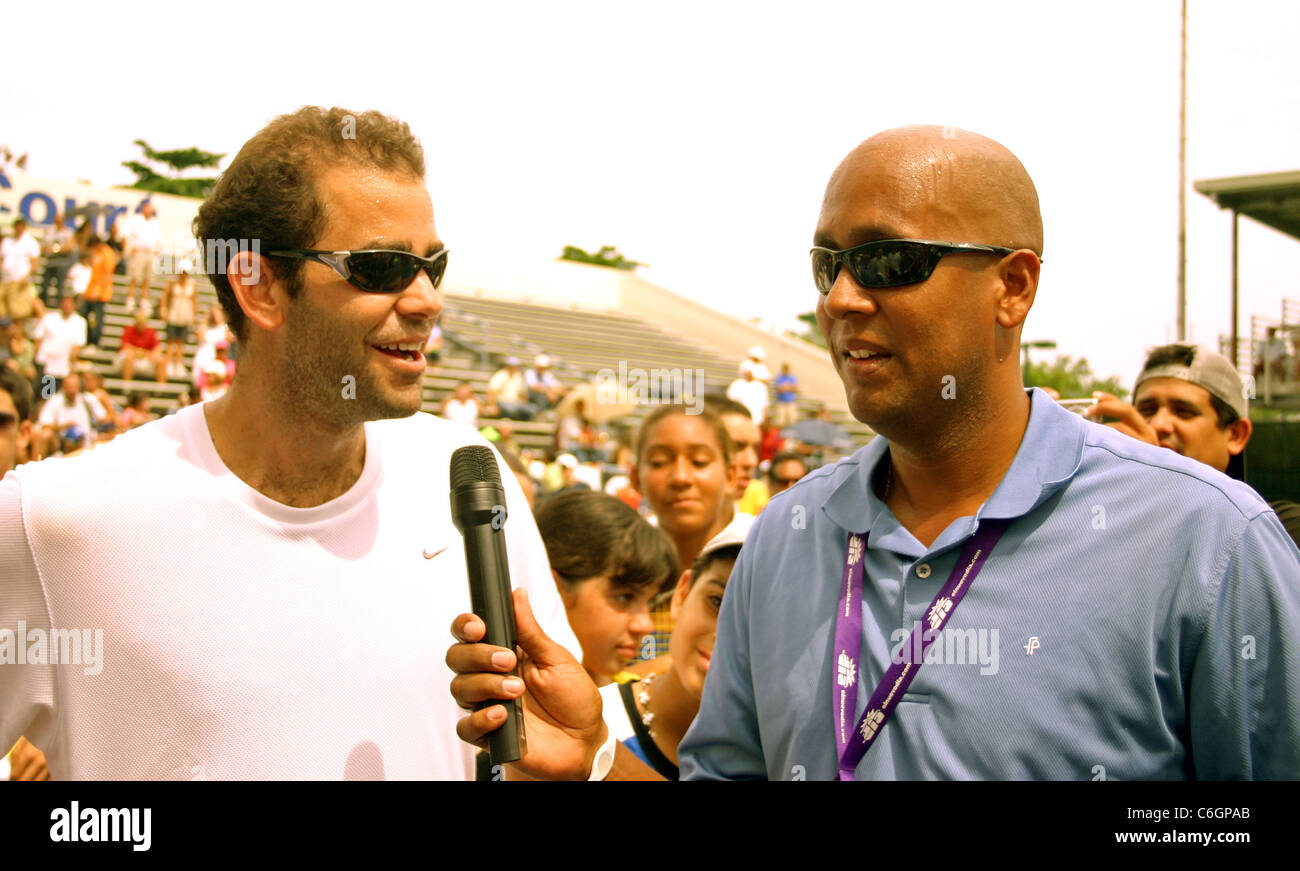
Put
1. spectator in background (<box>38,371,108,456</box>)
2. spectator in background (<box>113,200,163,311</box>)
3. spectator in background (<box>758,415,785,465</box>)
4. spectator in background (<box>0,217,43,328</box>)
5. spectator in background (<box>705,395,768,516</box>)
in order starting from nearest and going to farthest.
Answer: spectator in background (<box>705,395,768,516</box>) < spectator in background (<box>38,371,108,456</box>) < spectator in background (<box>0,217,43,328</box>) < spectator in background (<box>758,415,785,465</box>) < spectator in background (<box>113,200,163,311</box>)

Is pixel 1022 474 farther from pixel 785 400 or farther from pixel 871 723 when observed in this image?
pixel 785 400

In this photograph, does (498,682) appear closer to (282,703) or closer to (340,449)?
(282,703)

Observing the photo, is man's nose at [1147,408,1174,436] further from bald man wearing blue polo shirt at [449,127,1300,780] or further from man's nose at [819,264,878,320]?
man's nose at [819,264,878,320]

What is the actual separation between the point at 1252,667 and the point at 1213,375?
217 cm

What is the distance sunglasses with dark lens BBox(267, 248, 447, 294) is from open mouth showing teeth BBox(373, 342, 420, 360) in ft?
0.36

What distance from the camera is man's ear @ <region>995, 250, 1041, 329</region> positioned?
190 cm

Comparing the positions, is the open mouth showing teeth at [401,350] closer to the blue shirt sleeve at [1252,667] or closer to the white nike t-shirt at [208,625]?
the white nike t-shirt at [208,625]

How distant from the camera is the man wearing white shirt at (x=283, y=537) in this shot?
2.00m

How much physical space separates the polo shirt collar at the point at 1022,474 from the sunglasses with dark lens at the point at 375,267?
37.4 inches

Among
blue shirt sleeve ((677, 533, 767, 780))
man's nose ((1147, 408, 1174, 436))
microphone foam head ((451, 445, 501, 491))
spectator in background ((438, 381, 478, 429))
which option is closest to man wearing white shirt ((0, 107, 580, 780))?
microphone foam head ((451, 445, 501, 491))

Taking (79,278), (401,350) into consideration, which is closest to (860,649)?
(401,350)

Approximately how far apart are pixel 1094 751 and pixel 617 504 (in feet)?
8.27

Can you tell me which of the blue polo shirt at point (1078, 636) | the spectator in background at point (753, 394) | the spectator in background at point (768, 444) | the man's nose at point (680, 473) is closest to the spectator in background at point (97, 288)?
the spectator in background at point (753, 394)
